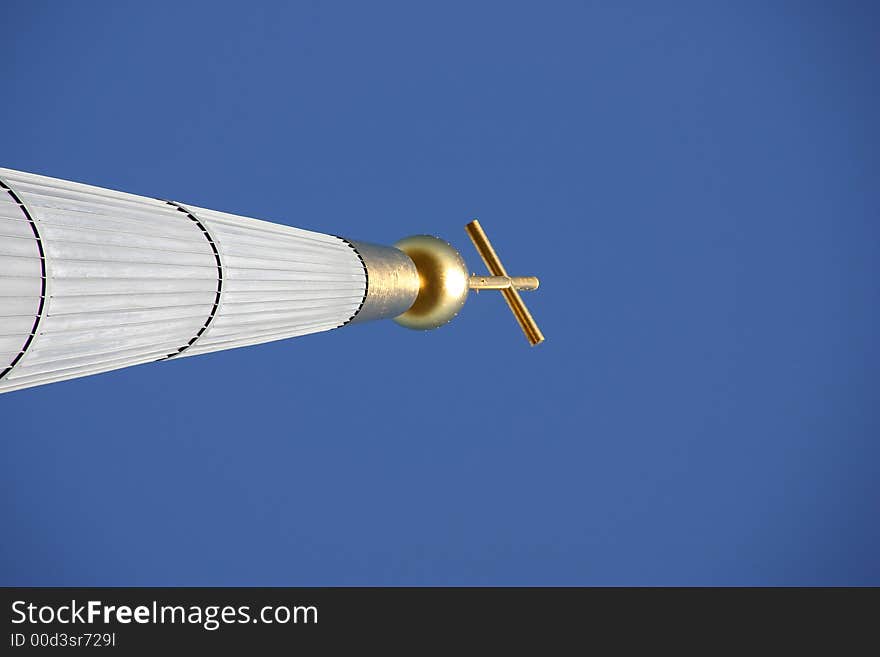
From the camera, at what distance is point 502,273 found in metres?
19.5

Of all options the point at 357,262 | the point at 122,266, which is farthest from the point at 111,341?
the point at 357,262

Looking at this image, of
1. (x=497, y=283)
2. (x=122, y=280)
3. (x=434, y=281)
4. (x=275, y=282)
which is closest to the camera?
(x=122, y=280)

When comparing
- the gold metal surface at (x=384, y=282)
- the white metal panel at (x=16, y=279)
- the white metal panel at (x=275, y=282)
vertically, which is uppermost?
the gold metal surface at (x=384, y=282)

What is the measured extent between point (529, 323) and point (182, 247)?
495 inches

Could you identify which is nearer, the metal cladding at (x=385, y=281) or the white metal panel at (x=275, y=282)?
the white metal panel at (x=275, y=282)

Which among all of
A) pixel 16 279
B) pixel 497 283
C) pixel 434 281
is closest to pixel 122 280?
pixel 16 279

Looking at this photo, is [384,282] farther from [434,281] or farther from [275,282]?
[275,282]

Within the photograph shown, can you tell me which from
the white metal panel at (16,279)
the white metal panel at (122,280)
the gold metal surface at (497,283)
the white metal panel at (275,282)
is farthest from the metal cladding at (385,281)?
the white metal panel at (16,279)

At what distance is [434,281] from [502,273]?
2299 mm

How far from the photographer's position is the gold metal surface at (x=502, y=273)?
18.8m

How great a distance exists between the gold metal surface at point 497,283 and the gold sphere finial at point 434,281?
541 mm

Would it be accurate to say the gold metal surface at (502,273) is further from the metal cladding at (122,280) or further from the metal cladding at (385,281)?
the metal cladding at (122,280)

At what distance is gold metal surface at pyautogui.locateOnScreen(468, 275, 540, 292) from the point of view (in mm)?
19031

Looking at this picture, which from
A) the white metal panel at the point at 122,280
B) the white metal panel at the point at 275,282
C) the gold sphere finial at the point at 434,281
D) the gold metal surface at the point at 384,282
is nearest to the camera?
the white metal panel at the point at 122,280
